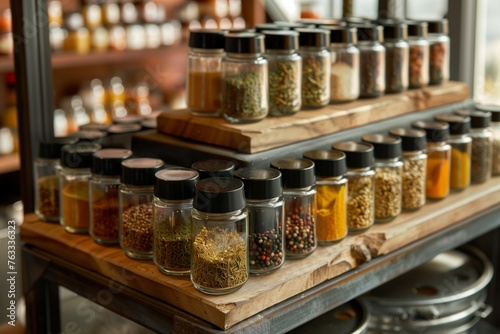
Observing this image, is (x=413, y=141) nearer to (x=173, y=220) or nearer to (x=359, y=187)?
(x=359, y=187)

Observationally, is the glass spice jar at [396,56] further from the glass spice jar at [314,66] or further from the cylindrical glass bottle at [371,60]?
the glass spice jar at [314,66]

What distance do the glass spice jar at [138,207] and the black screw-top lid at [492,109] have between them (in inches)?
36.5

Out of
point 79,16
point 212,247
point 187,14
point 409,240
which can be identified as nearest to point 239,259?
point 212,247

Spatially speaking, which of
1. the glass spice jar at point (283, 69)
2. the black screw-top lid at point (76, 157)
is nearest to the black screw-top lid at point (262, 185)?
the glass spice jar at point (283, 69)

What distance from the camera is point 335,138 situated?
60.7 inches

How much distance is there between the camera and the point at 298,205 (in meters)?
1.31

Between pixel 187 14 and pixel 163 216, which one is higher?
pixel 187 14

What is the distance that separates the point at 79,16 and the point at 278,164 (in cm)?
190

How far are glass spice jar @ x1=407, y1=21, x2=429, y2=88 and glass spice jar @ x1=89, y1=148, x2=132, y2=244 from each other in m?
0.76

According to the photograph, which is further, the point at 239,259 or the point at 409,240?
the point at 409,240

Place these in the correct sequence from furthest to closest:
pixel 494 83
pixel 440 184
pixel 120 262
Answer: pixel 494 83 → pixel 440 184 → pixel 120 262

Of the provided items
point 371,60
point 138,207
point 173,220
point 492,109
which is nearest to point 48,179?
point 138,207

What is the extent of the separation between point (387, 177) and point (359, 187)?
9 cm

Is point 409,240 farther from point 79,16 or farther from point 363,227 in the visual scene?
point 79,16
